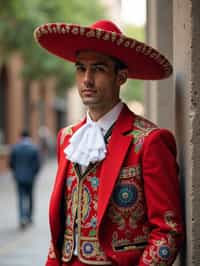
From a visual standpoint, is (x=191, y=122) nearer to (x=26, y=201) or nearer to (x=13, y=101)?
(x=26, y=201)

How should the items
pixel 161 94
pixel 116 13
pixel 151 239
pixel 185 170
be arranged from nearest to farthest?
pixel 151 239 → pixel 185 170 → pixel 161 94 → pixel 116 13

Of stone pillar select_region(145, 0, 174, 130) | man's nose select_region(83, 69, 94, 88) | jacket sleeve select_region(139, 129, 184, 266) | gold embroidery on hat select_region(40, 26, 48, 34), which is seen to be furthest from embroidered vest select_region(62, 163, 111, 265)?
stone pillar select_region(145, 0, 174, 130)

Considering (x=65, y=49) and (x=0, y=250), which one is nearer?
(x=65, y=49)

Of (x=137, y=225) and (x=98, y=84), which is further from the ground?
(x=98, y=84)

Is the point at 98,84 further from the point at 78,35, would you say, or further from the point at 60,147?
the point at 60,147

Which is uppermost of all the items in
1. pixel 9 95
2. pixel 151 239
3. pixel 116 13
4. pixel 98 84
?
pixel 116 13

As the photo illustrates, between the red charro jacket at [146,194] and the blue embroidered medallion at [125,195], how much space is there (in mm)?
20

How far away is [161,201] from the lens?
290 cm

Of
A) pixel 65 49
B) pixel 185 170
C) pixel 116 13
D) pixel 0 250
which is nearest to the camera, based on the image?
pixel 185 170

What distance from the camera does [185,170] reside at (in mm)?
3162

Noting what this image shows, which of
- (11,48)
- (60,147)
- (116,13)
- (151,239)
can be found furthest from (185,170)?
(116,13)

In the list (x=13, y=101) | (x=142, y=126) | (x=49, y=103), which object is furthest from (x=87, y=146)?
(x=49, y=103)

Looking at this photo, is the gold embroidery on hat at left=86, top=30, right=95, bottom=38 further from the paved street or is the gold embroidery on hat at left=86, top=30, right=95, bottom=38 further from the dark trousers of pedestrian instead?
the dark trousers of pedestrian

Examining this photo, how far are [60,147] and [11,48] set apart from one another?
2110 cm
